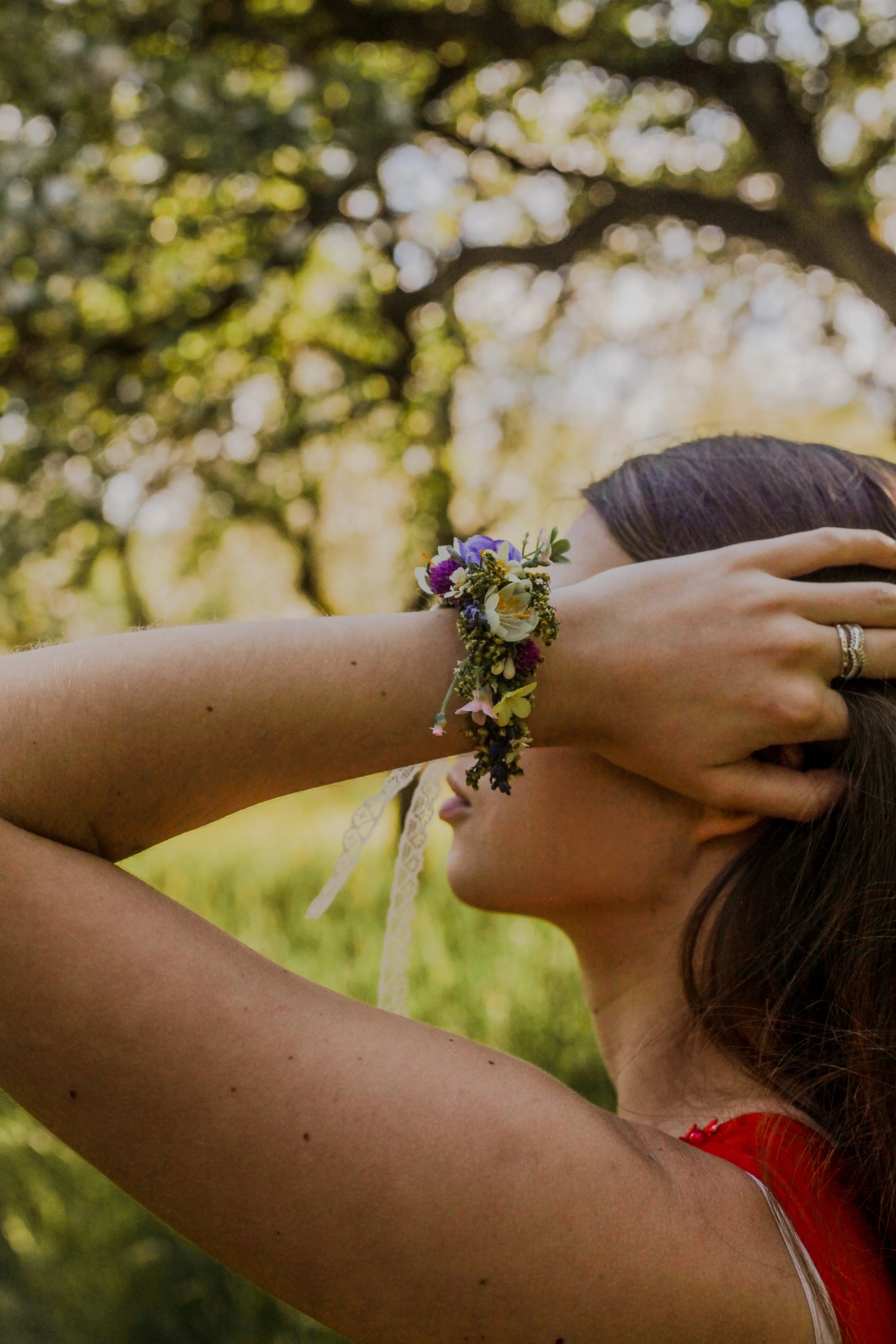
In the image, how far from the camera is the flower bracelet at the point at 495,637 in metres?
1.27

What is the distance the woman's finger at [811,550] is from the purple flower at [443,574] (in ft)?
1.23

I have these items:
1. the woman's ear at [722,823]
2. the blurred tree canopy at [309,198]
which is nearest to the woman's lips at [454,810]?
the woman's ear at [722,823]

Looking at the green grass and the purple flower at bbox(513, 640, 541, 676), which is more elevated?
the purple flower at bbox(513, 640, 541, 676)

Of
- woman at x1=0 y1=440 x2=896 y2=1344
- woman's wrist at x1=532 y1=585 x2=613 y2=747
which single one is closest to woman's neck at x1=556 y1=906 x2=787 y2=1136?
woman at x1=0 y1=440 x2=896 y2=1344

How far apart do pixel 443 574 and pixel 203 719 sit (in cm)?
33

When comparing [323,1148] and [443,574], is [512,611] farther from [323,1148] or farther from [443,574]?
[323,1148]

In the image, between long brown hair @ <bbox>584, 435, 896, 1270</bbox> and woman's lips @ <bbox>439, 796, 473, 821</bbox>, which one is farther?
woman's lips @ <bbox>439, 796, 473, 821</bbox>

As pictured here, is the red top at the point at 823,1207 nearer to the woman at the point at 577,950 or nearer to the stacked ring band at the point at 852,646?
the woman at the point at 577,950

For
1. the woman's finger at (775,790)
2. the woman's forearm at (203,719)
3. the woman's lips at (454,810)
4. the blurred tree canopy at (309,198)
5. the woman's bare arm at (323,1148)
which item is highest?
the blurred tree canopy at (309,198)

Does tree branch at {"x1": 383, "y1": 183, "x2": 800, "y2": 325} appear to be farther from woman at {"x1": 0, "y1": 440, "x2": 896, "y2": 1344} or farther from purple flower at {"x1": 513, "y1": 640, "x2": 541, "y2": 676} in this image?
purple flower at {"x1": 513, "y1": 640, "x2": 541, "y2": 676}

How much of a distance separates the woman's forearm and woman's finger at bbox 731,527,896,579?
0.41 m

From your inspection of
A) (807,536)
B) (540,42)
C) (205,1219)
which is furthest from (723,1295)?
(540,42)

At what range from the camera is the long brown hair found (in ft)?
4.72

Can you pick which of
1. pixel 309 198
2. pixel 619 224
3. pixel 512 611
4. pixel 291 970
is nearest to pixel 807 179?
pixel 619 224
